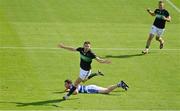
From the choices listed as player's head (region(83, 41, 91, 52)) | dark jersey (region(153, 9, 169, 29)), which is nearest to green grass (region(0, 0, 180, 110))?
dark jersey (region(153, 9, 169, 29))

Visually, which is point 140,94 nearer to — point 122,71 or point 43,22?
point 122,71

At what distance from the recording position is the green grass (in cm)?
2241

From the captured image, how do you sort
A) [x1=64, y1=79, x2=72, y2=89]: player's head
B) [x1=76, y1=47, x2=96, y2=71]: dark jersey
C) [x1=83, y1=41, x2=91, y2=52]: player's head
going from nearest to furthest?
[x1=83, y1=41, x2=91, y2=52]: player's head → [x1=76, y1=47, x2=96, y2=71]: dark jersey → [x1=64, y1=79, x2=72, y2=89]: player's head

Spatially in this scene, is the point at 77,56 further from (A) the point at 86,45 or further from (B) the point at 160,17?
→ (A) the point at 86,45

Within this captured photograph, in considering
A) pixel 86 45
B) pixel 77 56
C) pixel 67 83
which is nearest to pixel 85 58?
pixel 86 45

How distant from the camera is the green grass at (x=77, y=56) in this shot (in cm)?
2241

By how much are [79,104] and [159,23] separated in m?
8.28

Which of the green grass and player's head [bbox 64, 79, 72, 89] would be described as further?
player's head [bbox 64, 79, 72, 89]

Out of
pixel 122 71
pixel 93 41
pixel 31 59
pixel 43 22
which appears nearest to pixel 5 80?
pixel 31 59

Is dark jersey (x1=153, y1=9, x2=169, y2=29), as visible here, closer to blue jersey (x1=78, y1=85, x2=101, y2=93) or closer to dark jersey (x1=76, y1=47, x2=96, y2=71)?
blue jersey (x1=78, y1=85, x2=101, y2=93)

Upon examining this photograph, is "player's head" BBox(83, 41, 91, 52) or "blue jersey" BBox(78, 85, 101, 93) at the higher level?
"player's head" BBox(83, 41, 91, 52)

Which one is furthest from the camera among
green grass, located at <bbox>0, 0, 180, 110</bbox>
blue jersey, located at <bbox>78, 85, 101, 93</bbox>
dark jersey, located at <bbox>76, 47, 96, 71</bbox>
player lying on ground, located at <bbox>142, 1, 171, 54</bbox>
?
player lying on ground, located at <bbox>142, 1, 171, 54</bbox>

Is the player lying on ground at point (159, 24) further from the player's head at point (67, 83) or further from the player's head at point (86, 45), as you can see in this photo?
the player's head at point (86, 45)

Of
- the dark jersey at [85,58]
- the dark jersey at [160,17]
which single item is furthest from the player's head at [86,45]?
the dark jersey at [160,17]
